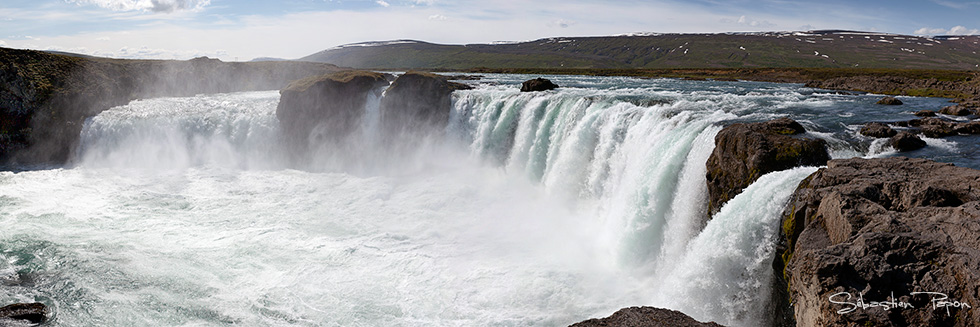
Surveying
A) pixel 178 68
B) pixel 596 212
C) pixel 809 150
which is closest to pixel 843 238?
pixel 809 150

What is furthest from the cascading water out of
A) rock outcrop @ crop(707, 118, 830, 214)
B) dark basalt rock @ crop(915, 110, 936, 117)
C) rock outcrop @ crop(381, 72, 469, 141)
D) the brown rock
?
the brown rock

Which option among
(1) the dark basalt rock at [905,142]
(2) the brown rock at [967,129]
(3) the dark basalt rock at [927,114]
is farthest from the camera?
(3) the dark basalt rock at [927,114]

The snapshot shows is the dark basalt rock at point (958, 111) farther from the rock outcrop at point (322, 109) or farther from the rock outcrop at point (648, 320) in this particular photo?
the rock outcrop at point (322, 109)

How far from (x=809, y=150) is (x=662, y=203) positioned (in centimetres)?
400

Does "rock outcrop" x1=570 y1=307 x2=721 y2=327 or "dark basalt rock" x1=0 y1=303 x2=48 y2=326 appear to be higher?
"rock outcrop" x1=570 y1=307 x2=721 y2=327

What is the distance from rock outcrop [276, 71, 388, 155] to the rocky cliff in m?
14.1

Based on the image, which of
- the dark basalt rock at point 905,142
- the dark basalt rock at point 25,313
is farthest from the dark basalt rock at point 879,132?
the dark basalt rock at point 25,313

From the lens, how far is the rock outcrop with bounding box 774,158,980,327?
6.23 metres

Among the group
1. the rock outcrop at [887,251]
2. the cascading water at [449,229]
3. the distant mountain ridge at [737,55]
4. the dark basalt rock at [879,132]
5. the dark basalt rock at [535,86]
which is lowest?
the cascading water at [449,229]

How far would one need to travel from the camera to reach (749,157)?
13.1m

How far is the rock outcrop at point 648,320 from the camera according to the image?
7916mm

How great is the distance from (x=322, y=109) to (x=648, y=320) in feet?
92.0

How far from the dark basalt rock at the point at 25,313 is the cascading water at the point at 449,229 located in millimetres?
379

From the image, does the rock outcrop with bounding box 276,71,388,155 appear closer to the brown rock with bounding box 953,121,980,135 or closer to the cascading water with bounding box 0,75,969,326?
the cascading water with bounding box 0,75,969,326
